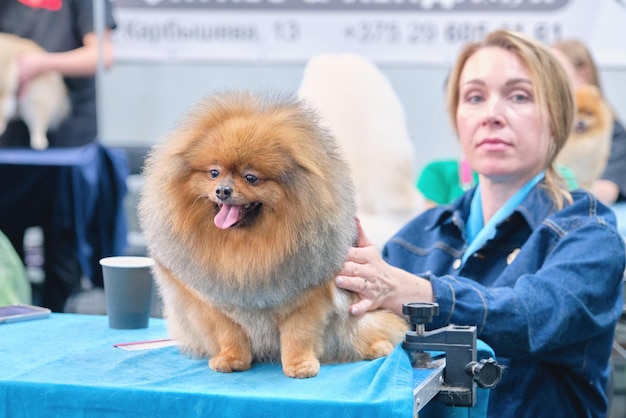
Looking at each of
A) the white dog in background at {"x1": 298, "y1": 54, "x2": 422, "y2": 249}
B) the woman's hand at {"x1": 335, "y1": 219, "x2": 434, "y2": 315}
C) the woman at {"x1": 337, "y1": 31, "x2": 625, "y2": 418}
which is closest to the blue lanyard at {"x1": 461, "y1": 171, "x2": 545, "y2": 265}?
the woman at {"x1": 337, "y1": 31, "x2": 625, "y2": 418}

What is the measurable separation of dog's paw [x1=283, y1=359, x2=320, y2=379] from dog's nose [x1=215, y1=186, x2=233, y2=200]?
0.95ft

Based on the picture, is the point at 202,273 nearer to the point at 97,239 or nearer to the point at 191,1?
the point at 97,239

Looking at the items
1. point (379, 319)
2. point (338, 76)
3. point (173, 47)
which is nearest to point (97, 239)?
point (173, 47)

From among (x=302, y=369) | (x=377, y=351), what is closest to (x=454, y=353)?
(x=377, y=351)

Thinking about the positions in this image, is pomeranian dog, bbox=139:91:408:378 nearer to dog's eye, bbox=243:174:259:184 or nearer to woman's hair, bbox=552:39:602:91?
dog's eye, bbox=243:174:259:184

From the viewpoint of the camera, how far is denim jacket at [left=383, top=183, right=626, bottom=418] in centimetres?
166

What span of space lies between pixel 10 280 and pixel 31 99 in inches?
56.6

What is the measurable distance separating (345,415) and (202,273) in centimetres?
35

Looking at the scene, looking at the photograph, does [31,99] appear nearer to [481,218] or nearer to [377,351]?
[481,218]

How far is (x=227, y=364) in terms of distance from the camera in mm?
1428

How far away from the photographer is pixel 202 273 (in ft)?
4.64

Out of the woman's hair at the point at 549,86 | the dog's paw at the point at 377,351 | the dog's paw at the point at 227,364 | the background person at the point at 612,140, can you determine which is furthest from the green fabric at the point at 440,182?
the dog's paw at the point at 227,364

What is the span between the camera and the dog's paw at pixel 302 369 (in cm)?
137

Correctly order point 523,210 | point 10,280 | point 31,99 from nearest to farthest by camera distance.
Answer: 1. point 523,210
2. point 10,280
3. point 31,99
